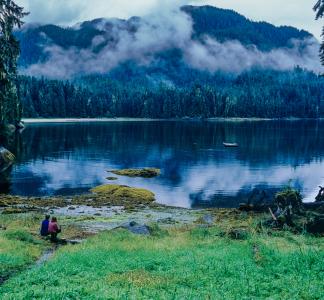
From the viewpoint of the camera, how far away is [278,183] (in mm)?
78500

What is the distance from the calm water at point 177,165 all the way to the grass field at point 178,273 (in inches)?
981

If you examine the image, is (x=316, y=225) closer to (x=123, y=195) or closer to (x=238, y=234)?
(x=238, y=234)

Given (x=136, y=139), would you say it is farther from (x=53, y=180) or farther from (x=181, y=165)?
(x=53, y=180)

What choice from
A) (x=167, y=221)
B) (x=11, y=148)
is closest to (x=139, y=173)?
(x=167, y=221)

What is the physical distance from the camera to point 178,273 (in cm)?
1939

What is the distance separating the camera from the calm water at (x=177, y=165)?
7131 centimetres

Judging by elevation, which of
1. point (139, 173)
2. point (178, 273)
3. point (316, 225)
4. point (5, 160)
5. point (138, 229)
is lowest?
point (139, 173)

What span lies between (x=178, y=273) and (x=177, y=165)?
80.0 m

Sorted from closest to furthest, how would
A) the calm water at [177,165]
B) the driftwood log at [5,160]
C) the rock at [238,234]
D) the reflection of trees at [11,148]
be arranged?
1. the rock at [238,234]
2. the calm water at [177,165]
3. the reflection of trees at [11,148]
4. the driftwood log at [5,160]

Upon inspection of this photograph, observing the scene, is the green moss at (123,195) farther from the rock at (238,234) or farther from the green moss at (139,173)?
the rock at (238,234)

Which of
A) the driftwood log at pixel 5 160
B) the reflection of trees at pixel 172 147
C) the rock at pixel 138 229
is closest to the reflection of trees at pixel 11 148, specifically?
the driftwood log at pixel 5 160

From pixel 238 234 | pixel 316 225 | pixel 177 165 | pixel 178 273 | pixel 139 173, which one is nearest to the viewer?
pixel 178 273

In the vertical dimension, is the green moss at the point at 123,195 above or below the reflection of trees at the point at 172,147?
below

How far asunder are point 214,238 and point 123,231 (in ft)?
21.7
